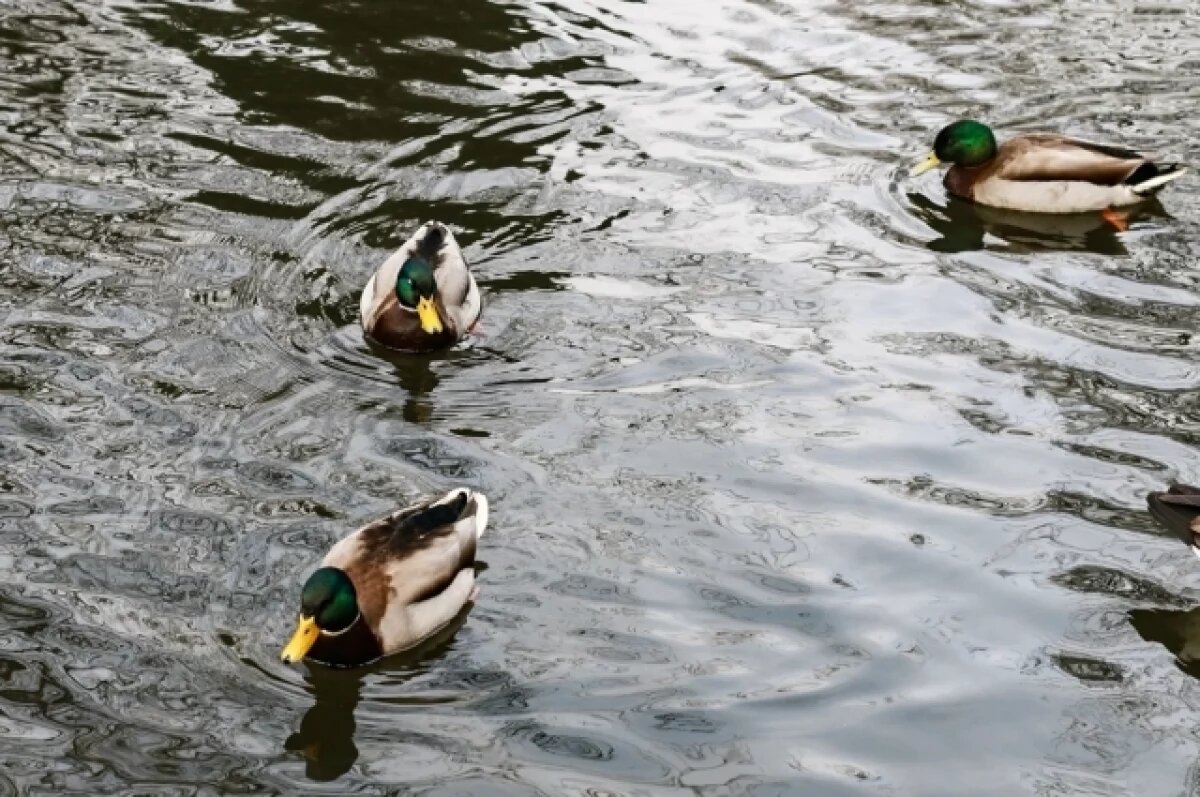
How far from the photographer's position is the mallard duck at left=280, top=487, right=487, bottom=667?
7.53m

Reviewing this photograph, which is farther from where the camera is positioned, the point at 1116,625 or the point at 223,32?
the point at 223,32

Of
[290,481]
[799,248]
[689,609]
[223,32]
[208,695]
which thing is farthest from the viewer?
[223,32]

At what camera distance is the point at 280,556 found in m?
8.25

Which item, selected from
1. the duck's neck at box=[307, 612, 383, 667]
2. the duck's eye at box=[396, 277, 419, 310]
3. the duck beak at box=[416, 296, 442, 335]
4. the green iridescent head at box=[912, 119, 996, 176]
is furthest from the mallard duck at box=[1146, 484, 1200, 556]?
the green iridescent head at box=[912, 119, 996, 176]

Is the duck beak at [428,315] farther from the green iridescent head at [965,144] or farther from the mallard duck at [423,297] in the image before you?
the green iridescent head at [965,144]

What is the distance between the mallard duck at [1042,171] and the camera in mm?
11945

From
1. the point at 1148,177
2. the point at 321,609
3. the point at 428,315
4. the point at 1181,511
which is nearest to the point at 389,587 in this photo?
the point at 321,609

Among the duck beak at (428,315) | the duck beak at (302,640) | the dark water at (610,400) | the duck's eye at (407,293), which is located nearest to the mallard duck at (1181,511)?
the dark water at (610,400)

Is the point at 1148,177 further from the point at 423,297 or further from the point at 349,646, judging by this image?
the point at 349,646

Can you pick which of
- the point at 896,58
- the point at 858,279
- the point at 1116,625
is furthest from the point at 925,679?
the point at 896,58

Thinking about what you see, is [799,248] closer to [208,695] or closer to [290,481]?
[290,481]

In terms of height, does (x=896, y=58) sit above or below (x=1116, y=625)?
above

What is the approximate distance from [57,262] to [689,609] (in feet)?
15.1

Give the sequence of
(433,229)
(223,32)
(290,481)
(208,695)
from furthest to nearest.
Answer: (223,32)
(433,229)
(290,481)
(208,695)
